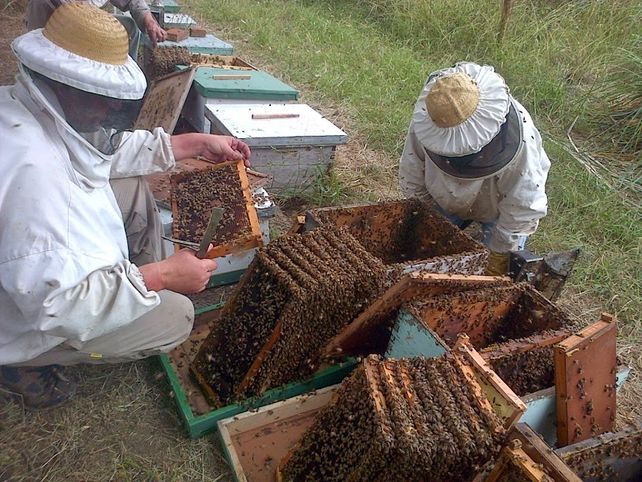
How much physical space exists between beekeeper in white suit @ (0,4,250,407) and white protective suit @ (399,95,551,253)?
176cm

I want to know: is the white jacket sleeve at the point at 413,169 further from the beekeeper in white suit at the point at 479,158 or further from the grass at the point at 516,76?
the grass at the point at 516,76

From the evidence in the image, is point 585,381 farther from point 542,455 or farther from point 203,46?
point 203,46

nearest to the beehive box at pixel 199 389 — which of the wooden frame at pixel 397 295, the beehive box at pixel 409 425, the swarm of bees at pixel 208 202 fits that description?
the wooden frame at pixel 397 295

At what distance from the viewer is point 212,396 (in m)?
2.86

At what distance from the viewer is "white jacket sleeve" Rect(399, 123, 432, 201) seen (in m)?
3.92

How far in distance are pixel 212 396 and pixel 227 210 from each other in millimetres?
1025

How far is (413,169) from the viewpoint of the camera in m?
3.96

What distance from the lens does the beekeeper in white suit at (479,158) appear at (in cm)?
294

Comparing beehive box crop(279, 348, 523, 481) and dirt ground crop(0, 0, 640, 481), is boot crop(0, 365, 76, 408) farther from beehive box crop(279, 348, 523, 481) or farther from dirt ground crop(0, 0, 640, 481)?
beehive box crop(279, 348, 523, 481)

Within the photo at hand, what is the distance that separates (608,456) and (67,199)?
7.69ft

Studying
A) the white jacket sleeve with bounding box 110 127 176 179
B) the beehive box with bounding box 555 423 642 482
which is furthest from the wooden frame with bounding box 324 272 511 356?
the white jacket sleeve with bounding box 110 127 176 179

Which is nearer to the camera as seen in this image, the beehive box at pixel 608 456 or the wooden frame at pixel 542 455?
the wooden frame at pixel 542 455

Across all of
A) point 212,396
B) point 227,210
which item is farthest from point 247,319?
point 227,210

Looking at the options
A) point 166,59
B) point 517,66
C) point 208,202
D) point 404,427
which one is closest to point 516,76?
point 517,66
